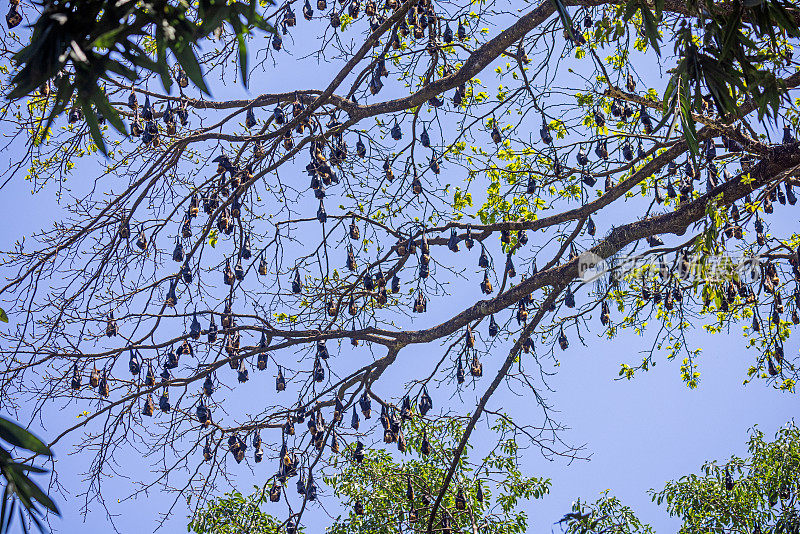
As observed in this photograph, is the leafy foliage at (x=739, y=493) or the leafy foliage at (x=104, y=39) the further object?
the leafy foliage at (x=739, y=493)

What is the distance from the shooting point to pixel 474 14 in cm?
657

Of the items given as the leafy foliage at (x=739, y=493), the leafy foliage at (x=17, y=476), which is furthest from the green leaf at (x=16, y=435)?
the leafy foliage at (x=739, y=493)

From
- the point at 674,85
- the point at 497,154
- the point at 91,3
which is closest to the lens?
the point at 91,3

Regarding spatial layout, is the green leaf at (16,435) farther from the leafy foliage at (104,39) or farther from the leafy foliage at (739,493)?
the leafy foliage at (739,493)

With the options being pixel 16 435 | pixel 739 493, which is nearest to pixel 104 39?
pixel 16 435

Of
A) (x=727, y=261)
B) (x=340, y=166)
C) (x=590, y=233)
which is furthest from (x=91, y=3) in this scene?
(x=590, y=233)

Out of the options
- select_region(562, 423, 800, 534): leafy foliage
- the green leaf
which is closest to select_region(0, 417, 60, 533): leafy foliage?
the green leaf

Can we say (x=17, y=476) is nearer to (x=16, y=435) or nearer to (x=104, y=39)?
(x=16, y=435)

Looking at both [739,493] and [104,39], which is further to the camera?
[739,493]

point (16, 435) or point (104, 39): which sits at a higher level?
point (104, 39)

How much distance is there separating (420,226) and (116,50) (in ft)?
12.5

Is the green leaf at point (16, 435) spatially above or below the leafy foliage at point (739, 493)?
below

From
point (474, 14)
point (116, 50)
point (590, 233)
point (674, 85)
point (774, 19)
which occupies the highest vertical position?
point (474, 14)

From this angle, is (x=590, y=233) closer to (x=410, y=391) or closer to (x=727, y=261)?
(x=727, y=261)
